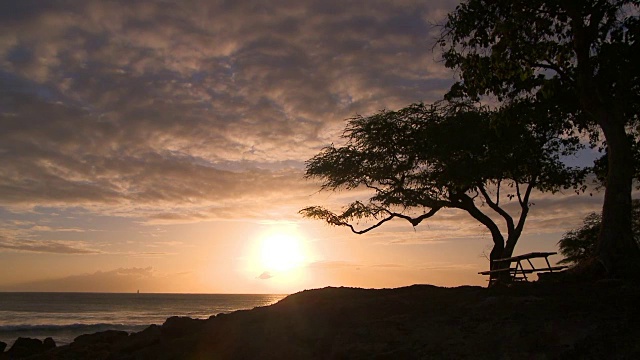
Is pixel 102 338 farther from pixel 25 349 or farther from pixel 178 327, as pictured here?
pixel 25 349

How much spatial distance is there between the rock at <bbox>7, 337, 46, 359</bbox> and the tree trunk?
2254 cm

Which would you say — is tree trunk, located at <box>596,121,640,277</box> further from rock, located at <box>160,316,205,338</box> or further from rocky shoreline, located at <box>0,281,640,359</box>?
rock, located at <box>160,316,205,338</box>

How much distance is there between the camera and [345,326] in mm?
13031

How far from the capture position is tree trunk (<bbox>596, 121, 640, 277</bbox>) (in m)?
15.0

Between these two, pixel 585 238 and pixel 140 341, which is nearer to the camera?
pixel 140 341

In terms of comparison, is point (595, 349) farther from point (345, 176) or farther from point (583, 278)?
point (345, 176)

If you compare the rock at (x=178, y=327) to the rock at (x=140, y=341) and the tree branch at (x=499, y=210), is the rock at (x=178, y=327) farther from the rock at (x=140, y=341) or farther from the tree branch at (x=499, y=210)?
the tree branch at (x=499, y=210)

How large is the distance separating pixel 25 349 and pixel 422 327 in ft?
68.3

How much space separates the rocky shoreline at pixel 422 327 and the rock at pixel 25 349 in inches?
381

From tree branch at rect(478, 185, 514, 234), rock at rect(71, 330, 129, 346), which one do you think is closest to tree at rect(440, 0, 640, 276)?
tree branch at rect(478, 185, 514, 234)

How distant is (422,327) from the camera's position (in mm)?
12016

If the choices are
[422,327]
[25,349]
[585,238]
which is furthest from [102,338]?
[585,238]

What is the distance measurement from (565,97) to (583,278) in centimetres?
856

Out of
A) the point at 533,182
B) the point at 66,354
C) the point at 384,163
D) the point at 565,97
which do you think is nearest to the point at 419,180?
the point at 384,163
